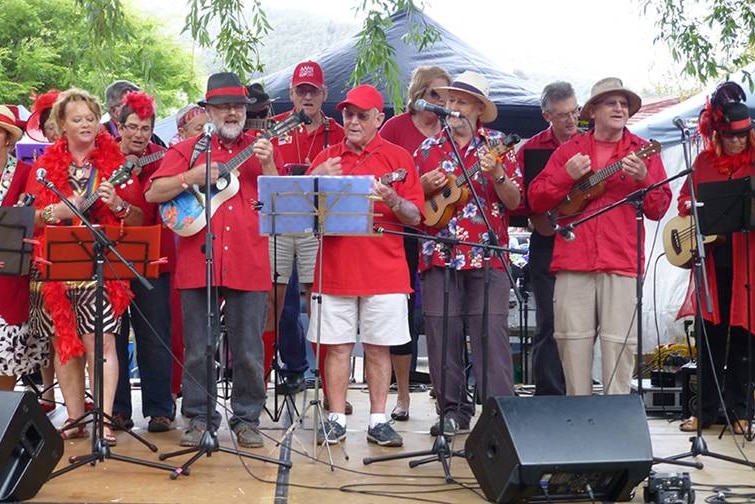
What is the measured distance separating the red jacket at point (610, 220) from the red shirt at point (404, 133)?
1192 millimetres

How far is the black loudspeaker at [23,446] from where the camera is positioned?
16.8 feet

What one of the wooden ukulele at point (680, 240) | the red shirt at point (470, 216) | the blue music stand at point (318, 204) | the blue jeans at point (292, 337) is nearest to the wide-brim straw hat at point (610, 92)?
the red shirt at point (470, 216)

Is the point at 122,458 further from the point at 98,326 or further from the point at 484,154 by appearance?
the point at 484,154

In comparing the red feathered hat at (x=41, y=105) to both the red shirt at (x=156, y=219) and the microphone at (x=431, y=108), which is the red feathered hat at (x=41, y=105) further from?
the microphone at (x=431, y=108)

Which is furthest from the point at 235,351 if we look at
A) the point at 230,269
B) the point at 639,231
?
the point at 639,231

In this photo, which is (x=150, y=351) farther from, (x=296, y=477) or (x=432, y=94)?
(x=432, y=94)

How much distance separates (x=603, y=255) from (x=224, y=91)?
2521 mm

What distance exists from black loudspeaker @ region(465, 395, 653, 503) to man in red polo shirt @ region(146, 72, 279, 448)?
1.88 metres

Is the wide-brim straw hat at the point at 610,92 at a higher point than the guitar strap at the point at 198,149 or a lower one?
higher

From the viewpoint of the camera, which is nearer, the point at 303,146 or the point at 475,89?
the point at 475,89

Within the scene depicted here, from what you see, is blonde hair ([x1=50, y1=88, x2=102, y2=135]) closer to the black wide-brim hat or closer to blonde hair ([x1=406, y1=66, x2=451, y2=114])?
the black wide-brim hat

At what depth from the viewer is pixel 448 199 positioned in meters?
6.86

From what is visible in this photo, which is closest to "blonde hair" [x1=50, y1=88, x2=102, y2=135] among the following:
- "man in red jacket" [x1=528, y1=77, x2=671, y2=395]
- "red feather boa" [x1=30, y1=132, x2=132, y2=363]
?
"red feather boa" [x1=30, y1=132, x2=132, y2=363]

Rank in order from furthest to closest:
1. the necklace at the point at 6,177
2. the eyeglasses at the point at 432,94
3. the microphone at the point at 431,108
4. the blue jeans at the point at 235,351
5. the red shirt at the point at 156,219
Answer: the eyeglasses at the point at 432,94
the red shirt at the point at 156,219
the necklace at the point at 6,177
the blue jeans at the point at 235,351
the microphone at the point at 431,108
